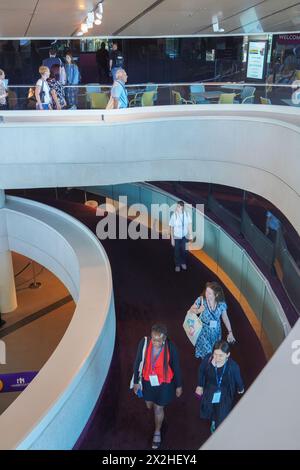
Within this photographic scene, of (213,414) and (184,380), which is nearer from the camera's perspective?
(213,414)

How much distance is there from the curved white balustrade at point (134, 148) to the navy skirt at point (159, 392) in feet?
18.6

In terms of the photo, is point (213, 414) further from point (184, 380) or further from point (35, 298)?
point (35, 298)

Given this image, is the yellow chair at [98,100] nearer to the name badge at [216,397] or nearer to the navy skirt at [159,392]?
the navy skirt at [159,392]

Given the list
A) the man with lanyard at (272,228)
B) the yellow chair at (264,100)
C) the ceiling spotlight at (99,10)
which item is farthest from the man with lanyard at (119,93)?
the man with lanyard at (272,228)

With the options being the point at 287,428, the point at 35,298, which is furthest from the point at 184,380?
the point at 35,298

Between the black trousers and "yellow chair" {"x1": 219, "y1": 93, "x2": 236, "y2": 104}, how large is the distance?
4.31 metres

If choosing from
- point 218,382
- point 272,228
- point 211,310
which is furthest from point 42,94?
point 218,382

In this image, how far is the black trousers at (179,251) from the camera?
9534 mm

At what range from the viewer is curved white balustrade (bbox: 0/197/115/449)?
4715 mm

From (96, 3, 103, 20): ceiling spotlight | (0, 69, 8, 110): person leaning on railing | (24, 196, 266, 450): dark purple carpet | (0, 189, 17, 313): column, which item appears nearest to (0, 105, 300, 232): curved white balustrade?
(0, 69, 8, 110): person leaning on railing

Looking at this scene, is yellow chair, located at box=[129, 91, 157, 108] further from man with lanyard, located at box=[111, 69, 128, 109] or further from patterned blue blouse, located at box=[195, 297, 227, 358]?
patterned blue blouse, located at box=[195, 297, 227, 358]

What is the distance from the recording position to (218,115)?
37.0 ft

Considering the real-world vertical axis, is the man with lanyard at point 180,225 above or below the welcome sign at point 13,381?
above

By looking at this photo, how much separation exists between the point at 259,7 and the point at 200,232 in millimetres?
4638
